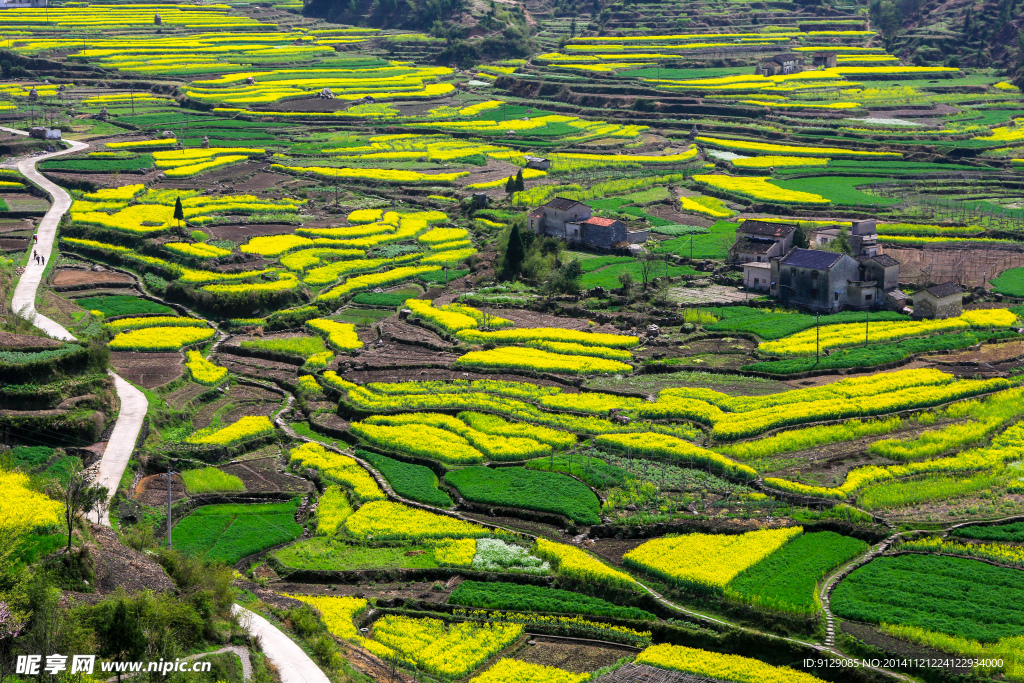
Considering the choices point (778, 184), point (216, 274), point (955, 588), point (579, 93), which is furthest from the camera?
point (579, 93)

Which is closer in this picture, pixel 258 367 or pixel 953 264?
pixel 258 367

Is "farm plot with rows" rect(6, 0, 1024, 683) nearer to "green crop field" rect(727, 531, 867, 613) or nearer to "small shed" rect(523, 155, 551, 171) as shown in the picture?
"green crop field" rect(727, 531, 867, 613)

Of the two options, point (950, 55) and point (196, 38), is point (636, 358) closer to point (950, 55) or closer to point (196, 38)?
point (950, 55)

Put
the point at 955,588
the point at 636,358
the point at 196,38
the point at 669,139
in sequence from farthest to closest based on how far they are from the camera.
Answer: the point at 196,38 → the point at 669,139 → the point at 636,358 → the point at 955,588

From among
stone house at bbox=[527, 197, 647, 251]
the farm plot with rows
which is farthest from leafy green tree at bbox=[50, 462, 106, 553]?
stone house at bbox=[527, 197, 647, 251]

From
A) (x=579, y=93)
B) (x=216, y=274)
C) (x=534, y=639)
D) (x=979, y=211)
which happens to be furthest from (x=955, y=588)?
(x=579, y=93)

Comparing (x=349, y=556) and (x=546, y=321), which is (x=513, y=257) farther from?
(x=349, y=556)

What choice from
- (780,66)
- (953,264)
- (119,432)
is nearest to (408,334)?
(119,432)
